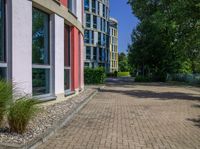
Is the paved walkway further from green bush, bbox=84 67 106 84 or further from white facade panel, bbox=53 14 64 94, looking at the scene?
green bush, bbox=84 67 106 84

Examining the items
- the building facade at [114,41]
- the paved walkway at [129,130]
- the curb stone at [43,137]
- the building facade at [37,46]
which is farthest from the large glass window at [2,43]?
the building facade at [114,41]

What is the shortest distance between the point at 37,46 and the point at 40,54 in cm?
50

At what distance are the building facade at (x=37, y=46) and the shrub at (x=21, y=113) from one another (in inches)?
117

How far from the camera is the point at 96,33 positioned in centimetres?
8119

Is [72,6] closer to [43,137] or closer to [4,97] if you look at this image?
[4,97]

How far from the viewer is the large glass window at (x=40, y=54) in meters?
14.1

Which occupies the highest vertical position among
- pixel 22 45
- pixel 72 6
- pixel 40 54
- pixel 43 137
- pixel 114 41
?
pixel 114 41

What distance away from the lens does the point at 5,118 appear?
9.26 metres

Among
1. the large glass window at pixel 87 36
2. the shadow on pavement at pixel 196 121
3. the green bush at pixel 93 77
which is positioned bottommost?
the shadow on pavement at pixel 196 121

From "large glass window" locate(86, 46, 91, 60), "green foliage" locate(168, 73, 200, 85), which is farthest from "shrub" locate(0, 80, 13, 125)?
"large glass window" locate(86, 46, 91, 60)

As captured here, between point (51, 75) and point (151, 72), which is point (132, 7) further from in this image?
point (51, 75)

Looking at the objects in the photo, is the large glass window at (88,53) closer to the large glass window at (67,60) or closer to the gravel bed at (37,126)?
→ the large glass window at (67,60)

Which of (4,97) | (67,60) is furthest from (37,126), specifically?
(67,60)

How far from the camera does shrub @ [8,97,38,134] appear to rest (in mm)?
8445
